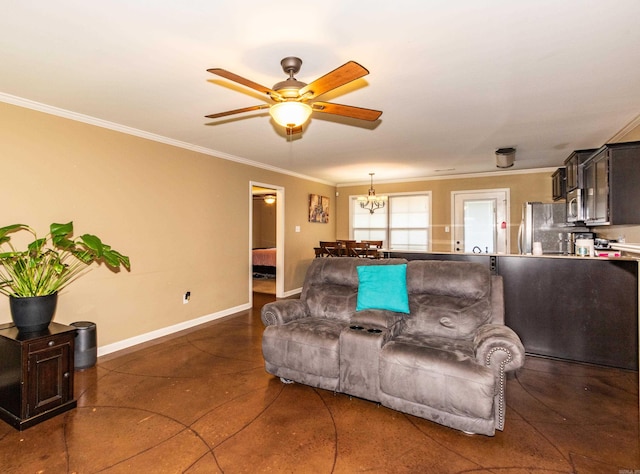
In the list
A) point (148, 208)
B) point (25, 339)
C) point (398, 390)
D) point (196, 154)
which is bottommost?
point (398, 390)

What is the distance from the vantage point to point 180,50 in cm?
215

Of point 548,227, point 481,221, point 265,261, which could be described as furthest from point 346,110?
point 265,261

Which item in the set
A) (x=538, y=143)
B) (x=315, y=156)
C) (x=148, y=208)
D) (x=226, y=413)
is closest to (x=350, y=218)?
(x=315, y=156)

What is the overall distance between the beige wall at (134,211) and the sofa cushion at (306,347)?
1968 mm

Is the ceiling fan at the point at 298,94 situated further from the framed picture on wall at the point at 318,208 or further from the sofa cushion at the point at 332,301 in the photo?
the framed picture on wall at the point at 318,208

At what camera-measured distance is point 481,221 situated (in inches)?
264

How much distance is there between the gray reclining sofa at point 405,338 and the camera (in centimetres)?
211

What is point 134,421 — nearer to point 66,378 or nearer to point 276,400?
point 66,378

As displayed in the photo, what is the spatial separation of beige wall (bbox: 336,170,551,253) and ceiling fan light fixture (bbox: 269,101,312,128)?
546 centimetres

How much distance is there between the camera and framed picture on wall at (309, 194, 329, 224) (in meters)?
7.14

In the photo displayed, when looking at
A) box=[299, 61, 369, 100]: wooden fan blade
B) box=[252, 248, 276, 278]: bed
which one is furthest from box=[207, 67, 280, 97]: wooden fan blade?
box=[252, 248, 276, 278]: bed

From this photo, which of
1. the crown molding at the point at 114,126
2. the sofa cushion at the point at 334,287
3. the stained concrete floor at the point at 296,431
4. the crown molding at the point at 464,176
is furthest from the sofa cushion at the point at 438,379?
the crown molding at the point at 464,176

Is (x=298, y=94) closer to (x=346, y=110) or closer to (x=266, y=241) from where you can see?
(x=346, y=110)

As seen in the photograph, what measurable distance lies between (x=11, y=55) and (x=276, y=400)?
2.93m
